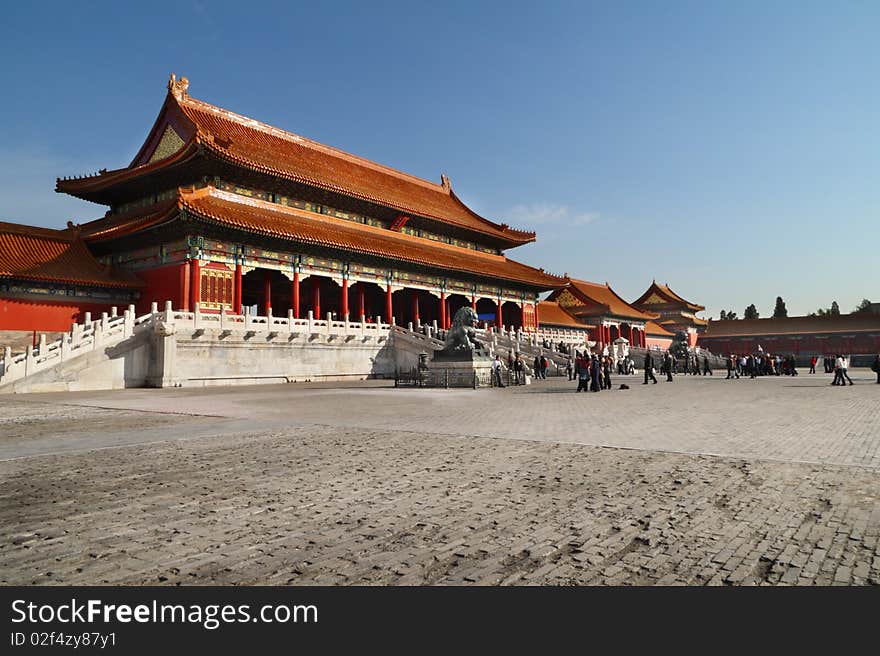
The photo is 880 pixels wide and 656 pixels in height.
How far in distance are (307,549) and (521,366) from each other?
785 inches

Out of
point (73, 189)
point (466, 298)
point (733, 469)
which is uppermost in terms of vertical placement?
point (73, 189)

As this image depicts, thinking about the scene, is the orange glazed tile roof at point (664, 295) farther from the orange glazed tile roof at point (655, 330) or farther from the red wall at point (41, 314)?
the red wall at point (41, 314)

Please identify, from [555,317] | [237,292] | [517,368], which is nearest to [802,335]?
[555,317]

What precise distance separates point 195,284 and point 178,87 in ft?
40.8

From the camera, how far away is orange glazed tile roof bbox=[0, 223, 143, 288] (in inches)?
858

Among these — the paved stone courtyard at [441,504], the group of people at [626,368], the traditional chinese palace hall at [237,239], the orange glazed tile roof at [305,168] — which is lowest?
the paved stone courtyard at [441,504]

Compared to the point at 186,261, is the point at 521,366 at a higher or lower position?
lower

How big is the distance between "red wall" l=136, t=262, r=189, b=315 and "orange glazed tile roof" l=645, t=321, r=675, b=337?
45423 mm

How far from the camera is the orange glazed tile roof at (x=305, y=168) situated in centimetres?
2625

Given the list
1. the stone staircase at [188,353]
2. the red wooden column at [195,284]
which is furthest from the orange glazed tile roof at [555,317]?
the red wooden column at [195,284]

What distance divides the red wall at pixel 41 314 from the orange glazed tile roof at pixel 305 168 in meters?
7.02

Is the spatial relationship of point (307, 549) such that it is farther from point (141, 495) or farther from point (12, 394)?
point (12, 394)
